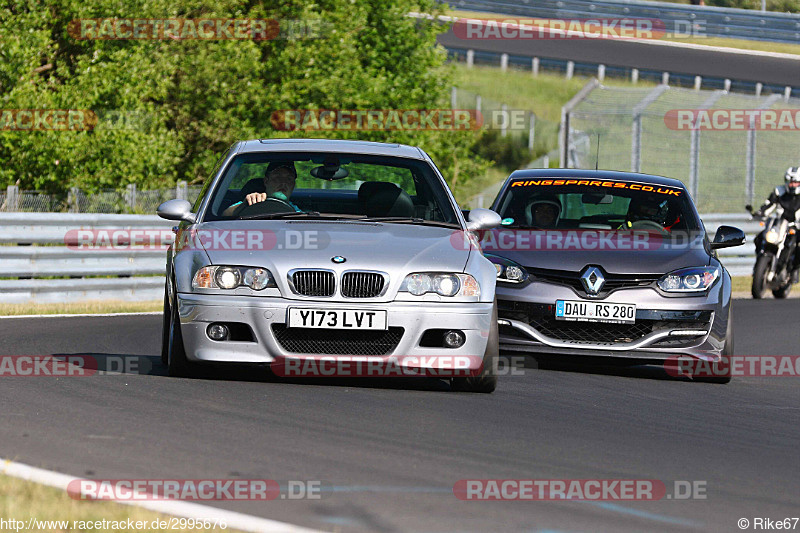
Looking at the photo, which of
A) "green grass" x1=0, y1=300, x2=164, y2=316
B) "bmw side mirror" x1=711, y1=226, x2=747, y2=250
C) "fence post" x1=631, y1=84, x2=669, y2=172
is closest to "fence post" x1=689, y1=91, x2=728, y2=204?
"fence post" x1=631, y1=84, x2=669, y2=172

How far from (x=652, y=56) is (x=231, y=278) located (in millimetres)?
39823

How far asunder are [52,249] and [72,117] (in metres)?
6.73

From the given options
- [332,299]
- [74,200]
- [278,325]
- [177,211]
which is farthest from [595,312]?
[74,200]

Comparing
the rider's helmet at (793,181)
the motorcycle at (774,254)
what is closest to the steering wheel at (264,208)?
the motorcycle at (774,254)

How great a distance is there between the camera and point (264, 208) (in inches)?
334

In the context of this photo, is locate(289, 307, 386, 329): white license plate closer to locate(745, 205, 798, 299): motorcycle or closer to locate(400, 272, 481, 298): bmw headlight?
locate(400, 272, 481, 298): bmw headlight

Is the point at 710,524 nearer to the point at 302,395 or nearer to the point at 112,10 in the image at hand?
the point at 302,395

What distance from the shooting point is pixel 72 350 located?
10031 millimetres

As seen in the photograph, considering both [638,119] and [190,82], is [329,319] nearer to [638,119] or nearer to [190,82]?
[638,119]

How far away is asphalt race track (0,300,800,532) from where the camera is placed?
4801 mm

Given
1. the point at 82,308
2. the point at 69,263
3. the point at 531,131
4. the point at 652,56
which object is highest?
the point at 69,263

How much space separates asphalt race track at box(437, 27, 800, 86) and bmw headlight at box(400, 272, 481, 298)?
33414 millimetres

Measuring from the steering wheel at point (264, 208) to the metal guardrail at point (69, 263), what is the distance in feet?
24.5

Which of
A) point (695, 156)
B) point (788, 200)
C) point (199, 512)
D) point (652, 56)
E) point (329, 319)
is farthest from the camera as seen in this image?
point (652, 56)
